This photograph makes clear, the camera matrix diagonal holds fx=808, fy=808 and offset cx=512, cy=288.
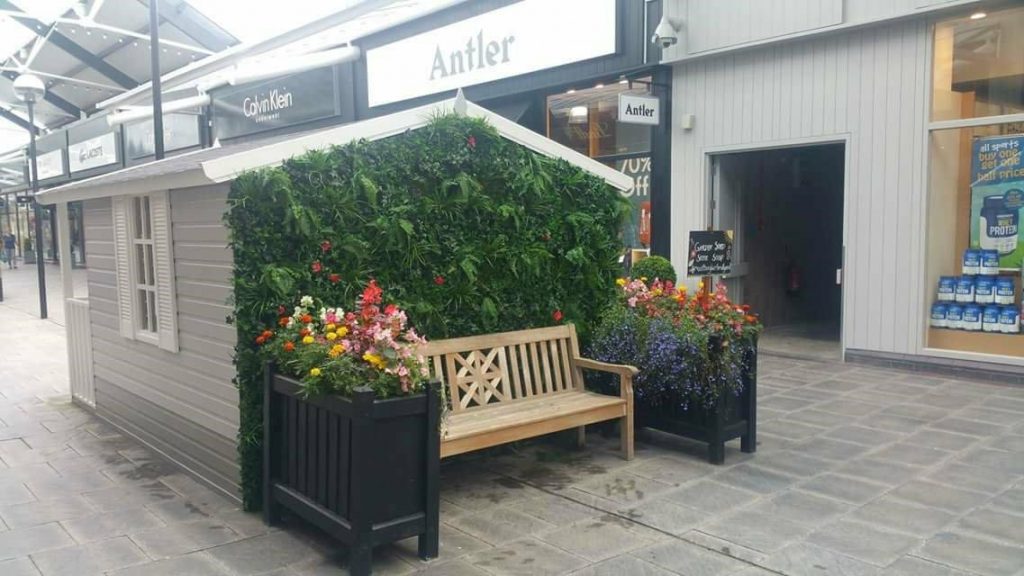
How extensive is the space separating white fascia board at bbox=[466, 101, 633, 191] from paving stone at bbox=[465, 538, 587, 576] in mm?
2726

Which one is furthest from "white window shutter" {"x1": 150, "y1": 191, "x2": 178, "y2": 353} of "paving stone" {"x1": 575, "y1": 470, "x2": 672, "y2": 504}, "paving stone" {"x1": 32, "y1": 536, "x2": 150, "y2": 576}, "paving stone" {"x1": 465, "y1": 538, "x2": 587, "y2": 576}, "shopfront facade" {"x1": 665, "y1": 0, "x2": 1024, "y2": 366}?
"shopfront facade" {"x1": 665, "y1": 0, "x2": 1024, "y2": 366}

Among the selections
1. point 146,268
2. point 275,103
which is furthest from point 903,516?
point 275,103

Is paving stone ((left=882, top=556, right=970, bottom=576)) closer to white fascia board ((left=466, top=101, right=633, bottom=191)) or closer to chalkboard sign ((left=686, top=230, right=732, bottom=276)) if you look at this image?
white fascia board ((left=466, top=101, right=633, bottom=191))

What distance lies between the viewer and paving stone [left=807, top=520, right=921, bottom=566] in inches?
152

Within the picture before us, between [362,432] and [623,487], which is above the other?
[362,432]

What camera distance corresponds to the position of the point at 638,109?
10008 millimetres

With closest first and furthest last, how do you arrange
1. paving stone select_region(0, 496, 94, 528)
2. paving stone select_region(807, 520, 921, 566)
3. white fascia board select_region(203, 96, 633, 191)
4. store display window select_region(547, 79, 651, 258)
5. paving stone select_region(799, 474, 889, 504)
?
paving stone select_region(807, 520, 921, 566)
white fascia board select_region(203, 96, 633, 191)
paving stone select_region(0, 496, 94, 528)
paving stone select_region(799, 474, 889, 504)
store display window select_region(547, 79, 651, 258)

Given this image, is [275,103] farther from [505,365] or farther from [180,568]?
[180,568]

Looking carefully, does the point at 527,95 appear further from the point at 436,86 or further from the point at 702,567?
the point at 702,567

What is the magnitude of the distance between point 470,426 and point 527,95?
8550mm

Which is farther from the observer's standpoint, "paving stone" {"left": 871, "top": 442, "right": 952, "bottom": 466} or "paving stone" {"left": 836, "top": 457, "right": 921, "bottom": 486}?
"paving stone" {"left": 871, "top": 442, "right": 952, "bottom": 466}

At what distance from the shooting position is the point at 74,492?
5094 millimetres

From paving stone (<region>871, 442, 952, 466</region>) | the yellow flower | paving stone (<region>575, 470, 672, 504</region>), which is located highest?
the yellow flower

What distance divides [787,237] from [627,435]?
23.8 ft
